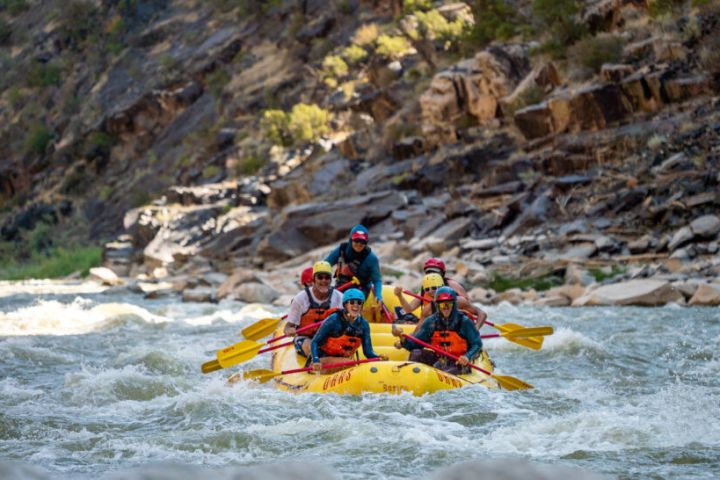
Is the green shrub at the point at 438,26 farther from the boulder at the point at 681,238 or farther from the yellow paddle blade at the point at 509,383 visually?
the yellow paddle blade at the point at 509,383

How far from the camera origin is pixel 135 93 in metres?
44.7

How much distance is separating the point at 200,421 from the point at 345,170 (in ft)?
71.3

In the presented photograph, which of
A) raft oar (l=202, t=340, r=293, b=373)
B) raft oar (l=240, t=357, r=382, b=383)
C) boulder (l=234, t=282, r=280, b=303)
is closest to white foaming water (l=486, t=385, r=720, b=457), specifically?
raft oar (l=240, t=357, r=382, b=383)

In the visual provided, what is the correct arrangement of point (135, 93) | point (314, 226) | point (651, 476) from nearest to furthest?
point (651, 476) → point (314, 226) → point (135, 93)

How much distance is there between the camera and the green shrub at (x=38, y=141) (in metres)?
47.1

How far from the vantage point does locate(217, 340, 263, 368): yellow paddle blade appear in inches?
347

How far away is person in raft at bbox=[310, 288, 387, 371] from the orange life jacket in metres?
0.51

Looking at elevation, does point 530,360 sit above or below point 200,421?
below

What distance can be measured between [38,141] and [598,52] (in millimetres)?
33825

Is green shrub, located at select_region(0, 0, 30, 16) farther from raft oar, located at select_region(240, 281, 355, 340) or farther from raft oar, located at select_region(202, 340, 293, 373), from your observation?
raft oar, located at select_region(202, 340, 293, 373)

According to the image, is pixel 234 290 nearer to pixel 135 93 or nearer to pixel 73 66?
pixel 135 93

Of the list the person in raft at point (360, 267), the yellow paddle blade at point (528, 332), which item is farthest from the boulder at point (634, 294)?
the person in raft at point (360, 267)

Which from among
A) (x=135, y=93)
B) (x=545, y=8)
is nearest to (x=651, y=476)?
(x=545, y=8)

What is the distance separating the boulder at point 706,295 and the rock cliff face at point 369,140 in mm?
303
